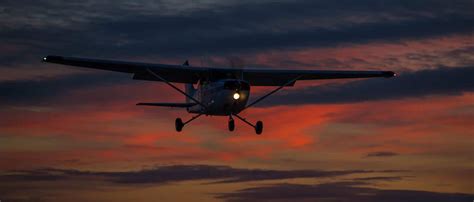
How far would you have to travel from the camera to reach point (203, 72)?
59938 millimetres

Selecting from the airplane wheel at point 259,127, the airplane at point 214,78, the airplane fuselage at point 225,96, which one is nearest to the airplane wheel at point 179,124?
the airplane at point 214,78

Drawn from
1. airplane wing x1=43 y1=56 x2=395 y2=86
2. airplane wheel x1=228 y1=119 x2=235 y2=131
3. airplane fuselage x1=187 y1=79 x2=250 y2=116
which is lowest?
airplane wheel x1=228 y1=119 x2=235 y2=131

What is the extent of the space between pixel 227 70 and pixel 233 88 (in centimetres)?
319

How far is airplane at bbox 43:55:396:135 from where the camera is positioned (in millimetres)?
56000

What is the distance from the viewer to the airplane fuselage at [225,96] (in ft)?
182

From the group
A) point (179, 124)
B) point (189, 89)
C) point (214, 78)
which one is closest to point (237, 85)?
point (214, 78)

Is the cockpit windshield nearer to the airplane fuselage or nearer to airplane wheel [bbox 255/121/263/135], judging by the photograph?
the airplane fuselage

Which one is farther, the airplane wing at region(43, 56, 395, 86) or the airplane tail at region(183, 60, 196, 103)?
the airplane tail at region(183, 60, 196, 103)

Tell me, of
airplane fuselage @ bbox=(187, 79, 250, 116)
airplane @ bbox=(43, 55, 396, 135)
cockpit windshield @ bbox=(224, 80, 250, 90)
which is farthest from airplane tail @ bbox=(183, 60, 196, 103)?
cockpit windshield @ bbox=(224, 80, 250, 90)

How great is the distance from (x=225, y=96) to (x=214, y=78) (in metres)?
3.43

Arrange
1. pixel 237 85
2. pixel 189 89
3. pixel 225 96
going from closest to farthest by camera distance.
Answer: pixel 237 85, pixel 225 96, pixel 189 89

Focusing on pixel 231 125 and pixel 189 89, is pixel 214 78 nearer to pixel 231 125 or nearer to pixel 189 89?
pixel 231 125

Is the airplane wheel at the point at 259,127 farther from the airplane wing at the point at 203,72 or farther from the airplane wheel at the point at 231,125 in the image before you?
the airplane wing at the point at 203,72

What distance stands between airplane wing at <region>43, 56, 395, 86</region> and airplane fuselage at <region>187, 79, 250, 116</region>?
1.53 m
